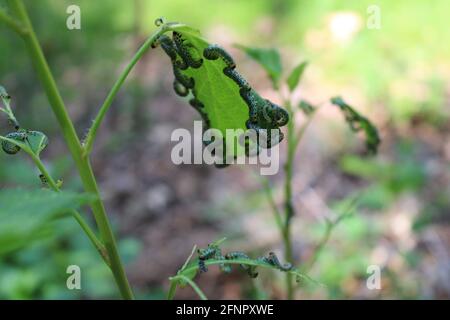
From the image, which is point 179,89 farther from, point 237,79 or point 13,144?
point 13,144

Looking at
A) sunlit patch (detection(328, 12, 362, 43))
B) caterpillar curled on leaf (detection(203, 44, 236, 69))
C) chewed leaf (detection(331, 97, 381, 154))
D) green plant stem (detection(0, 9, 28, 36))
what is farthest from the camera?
sunlit patch (detection(328, 12, 362, 43))

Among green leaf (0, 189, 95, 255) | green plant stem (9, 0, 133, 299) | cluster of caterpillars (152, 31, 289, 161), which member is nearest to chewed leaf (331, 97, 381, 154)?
cluster of caterpillars (152, 31, 289, 161)

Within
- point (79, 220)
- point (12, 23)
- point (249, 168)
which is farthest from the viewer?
point (249, 168)

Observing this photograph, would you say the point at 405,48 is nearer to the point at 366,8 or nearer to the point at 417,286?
the point at 366,8

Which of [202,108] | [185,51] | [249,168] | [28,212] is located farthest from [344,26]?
[28,212]

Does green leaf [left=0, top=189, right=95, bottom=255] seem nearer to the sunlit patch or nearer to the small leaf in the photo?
the small leaf
